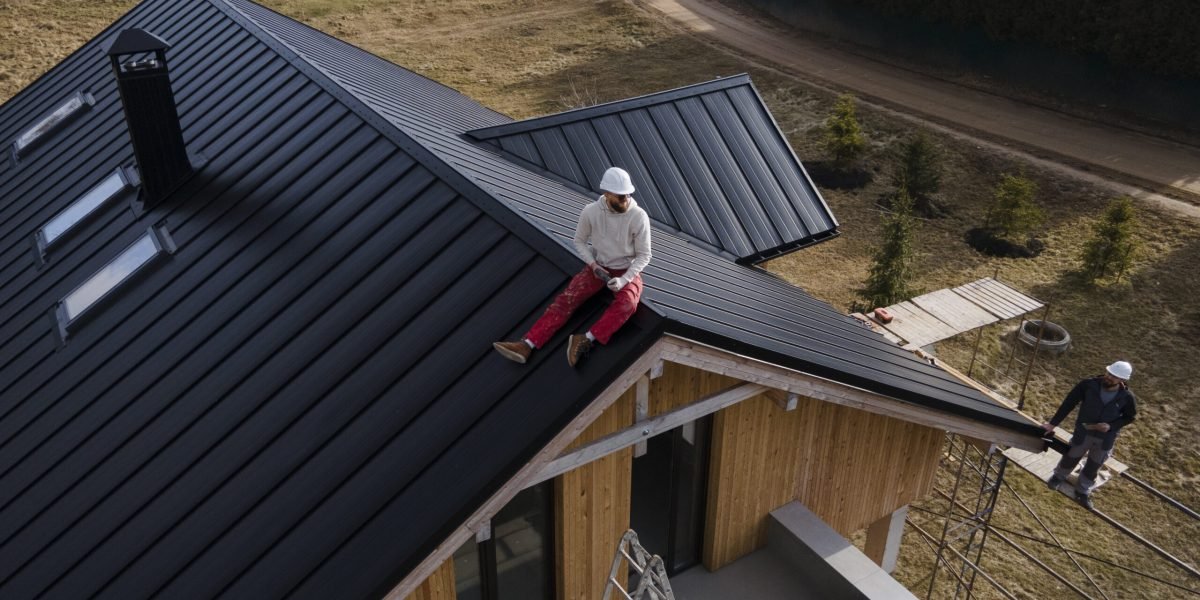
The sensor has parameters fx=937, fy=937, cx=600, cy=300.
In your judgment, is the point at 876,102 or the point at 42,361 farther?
the point at 876,102

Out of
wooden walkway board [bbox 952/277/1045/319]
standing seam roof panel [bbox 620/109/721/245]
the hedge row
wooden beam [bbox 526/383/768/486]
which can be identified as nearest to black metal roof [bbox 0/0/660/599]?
wooden beam [bbox 526/383/768/486]

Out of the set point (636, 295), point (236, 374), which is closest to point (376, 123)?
point (236, 374)

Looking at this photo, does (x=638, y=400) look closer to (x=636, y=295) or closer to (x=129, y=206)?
(x=636, y=295)

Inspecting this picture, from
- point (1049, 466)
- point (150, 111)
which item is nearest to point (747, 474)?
point (1049, 466)

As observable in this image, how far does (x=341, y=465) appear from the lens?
7.32 metres

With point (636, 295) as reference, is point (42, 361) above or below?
below

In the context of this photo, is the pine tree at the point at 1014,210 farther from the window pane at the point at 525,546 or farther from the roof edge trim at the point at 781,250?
the window pane at the point at 525,546

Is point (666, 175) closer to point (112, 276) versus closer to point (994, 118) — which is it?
point (112, 276)

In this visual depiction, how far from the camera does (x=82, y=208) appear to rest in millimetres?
12898

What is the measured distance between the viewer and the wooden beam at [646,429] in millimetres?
7809

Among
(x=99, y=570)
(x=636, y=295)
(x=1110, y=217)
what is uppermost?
(x=636, y=295)

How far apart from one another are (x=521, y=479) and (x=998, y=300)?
13.5 meters

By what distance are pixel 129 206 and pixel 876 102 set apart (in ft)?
92.9

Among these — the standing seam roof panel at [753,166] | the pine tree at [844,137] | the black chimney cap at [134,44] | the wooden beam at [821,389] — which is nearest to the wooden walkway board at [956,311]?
the standing seam roof panel at [753,166]
